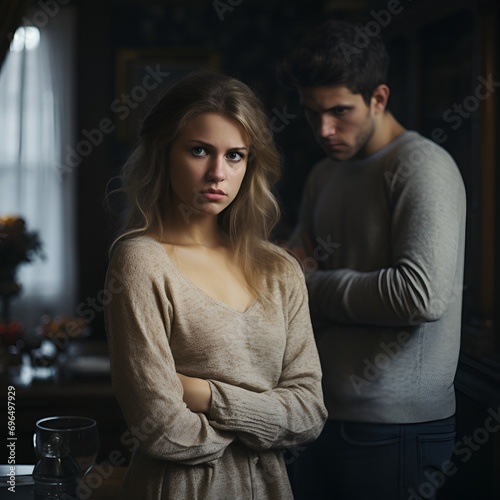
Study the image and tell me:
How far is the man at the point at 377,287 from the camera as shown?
53.4 inches

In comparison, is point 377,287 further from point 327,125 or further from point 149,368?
point 149,368

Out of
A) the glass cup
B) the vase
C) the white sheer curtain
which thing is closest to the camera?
the glass cup

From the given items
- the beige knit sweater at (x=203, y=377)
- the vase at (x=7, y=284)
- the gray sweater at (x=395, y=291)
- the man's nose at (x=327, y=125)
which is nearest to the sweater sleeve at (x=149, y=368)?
the beige knit sweater at (x=203, y=377)

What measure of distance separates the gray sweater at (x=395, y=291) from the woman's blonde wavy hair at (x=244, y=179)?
0.20 metres

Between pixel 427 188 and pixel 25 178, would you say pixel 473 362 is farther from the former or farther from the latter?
pixel 25 178

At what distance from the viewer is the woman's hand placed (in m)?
1.13

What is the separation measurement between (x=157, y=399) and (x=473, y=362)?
2.16ft

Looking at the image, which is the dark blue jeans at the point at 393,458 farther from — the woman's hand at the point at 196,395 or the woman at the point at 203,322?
the woman's hand at the point at 196,395

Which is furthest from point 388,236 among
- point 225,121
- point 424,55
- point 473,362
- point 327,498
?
point 424,55

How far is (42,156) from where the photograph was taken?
413 centimetres

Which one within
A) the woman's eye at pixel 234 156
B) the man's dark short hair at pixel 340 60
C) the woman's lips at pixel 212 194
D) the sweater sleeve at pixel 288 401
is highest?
the man's dark short hair at pixel 340 60

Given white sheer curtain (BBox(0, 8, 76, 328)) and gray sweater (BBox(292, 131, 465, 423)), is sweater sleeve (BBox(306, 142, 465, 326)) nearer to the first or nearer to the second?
Answer: gray sweater (BBox(292, 131, 465, 423))

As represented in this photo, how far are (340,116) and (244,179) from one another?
11.4 inches

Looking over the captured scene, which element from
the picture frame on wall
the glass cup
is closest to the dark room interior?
the picture frame on wall
